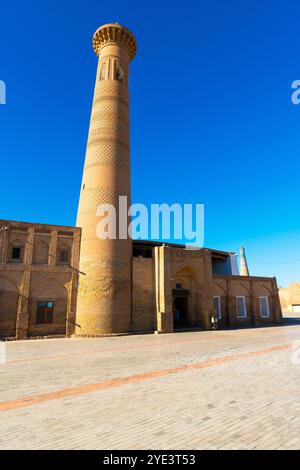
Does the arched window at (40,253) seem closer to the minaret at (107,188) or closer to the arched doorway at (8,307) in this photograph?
the arched doorway at (8,307)

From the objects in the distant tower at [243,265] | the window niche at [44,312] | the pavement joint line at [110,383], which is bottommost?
the pavement joint line at [110,383]

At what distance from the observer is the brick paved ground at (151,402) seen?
158 inches

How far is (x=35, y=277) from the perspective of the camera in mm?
18250

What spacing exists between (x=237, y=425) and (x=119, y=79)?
Answer: 2512cm

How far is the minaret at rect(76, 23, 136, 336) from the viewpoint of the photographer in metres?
18.4

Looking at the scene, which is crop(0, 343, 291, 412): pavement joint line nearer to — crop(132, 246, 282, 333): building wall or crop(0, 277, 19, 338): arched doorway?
crop(132, 246, 282, 333): building wall

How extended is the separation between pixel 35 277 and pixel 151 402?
1472 cm

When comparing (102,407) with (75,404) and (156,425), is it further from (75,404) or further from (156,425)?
(156,425)

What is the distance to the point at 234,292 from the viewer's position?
2580 cm

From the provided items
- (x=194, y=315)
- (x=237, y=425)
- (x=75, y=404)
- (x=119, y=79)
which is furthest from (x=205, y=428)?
(x=119, y=79)

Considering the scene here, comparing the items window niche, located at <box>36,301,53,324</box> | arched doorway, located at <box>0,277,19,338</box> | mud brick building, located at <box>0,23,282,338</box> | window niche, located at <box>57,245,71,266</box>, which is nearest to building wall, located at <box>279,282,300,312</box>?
mud brick building, located at <box>0,23,282,338</box>

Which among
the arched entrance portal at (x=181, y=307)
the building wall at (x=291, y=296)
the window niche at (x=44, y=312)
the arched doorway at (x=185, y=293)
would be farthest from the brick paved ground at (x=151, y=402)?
the building wall at (x=291, y=296)

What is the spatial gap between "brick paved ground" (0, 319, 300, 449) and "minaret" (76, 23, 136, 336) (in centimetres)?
813

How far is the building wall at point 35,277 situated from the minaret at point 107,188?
2.66 ft
